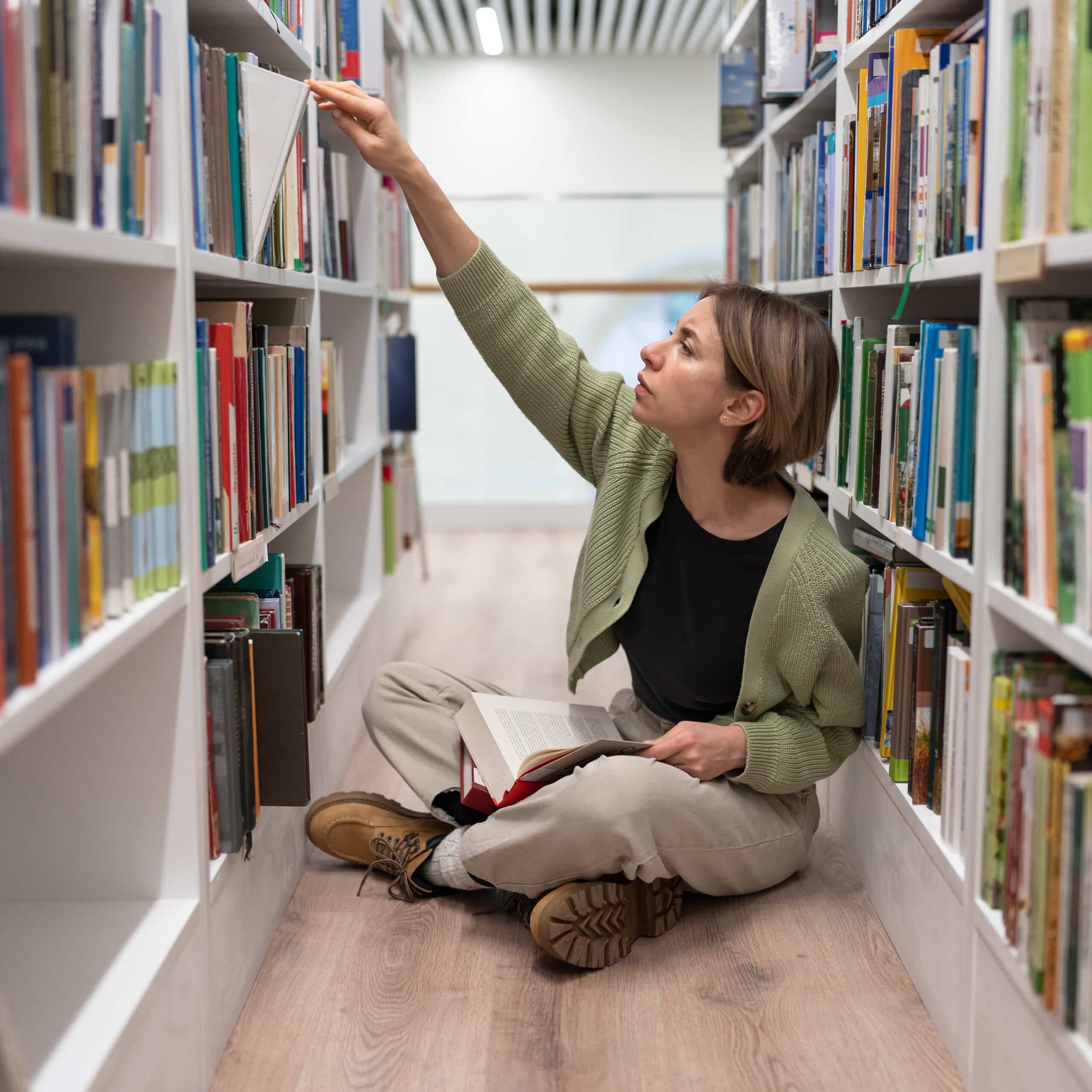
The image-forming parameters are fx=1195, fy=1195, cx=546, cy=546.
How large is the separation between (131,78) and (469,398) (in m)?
4.65

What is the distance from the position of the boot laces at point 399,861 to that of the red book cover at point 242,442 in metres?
0.58

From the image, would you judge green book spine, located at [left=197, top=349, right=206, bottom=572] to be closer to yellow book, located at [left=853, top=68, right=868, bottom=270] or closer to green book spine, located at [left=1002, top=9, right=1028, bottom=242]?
green book spine, located at [left=1002, top=9, right=1028, bottom=242]

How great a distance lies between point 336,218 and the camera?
2590mm

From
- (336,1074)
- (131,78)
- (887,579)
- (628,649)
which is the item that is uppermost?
(131,78)

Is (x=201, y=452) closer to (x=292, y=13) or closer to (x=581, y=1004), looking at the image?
(x=581, y=1004)

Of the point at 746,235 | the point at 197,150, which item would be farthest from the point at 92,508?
the point at 746,235

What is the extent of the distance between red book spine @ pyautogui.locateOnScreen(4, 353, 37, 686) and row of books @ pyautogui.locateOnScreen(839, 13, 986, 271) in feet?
3.55

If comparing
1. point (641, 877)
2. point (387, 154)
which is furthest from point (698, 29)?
point (641, 877)

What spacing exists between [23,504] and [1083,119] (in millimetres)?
966

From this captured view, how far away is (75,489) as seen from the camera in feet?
3.45

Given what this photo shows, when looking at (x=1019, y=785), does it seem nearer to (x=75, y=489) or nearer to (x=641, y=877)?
(x=641, y=877)

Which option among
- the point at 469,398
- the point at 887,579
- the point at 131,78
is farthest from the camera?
the point at 469,398

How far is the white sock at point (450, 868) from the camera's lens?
1.86 metres

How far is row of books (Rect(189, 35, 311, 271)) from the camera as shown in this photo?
4.67ft
